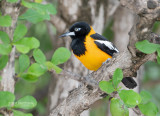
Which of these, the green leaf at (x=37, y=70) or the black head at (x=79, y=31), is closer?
the green leaf at (x=37, y=70)

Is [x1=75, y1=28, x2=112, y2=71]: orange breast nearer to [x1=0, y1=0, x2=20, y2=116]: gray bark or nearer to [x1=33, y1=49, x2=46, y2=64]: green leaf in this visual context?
[x1=0, y1=0, x2=20, y2=116]: gray bark

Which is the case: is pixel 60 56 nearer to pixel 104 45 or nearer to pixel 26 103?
pixel 26 103

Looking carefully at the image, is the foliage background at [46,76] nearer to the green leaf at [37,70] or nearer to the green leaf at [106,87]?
the green leaf at [37,70]

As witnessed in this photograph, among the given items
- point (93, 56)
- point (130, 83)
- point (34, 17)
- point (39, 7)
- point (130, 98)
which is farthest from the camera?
point (93, 56)

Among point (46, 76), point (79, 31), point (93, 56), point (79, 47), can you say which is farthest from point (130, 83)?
point (46, 76)

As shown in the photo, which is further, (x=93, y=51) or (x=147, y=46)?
(x=93, y=51)

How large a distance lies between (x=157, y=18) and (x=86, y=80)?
0.64 m

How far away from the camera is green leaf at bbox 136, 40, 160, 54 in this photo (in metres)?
1.63

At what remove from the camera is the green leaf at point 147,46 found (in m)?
1.63

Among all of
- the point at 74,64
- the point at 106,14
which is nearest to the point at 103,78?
the point at 74,64

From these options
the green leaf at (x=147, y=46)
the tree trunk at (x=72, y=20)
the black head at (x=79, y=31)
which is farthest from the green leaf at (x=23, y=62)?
the tree trunk at (x=72, y=20)

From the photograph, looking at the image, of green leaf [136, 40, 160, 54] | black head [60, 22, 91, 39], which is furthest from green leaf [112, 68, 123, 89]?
black head [60, 22, 91, 39]

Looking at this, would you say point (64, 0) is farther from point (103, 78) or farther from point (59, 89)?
point (103, 78)

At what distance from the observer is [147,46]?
65.2 inches
